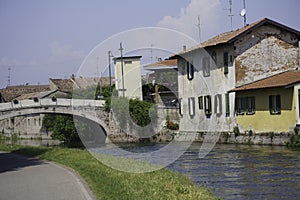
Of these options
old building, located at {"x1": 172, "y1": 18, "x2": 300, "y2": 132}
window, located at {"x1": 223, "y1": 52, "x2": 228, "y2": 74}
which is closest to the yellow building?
old building, located at {"x1": 172, "y1": 18, "x2": 300, "y2": 132}

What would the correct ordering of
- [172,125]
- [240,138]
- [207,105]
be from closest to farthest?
1. [240,138]
2. [207,105]
3. [172,125]

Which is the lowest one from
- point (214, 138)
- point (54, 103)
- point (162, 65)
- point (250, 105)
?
point (214, 138)

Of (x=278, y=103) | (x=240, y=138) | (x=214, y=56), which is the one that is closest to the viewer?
(x=278, y=103)

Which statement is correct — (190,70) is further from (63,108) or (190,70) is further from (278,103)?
(63,108)

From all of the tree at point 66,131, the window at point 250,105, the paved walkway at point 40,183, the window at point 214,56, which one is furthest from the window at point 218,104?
the paved walkway at point 40,183

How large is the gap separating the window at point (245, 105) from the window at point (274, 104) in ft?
5.58

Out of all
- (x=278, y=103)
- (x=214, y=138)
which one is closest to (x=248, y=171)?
(x=278, y=103)

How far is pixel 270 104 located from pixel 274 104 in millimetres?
344

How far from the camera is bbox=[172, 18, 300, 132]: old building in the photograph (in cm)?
3167

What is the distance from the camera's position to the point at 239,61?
31.6 m

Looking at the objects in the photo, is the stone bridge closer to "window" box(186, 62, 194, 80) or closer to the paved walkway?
"window" box(186, 62, 194, 80)

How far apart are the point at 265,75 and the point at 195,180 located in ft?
56.3

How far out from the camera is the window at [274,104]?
27.9 m

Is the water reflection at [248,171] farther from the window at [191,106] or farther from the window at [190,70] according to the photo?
the window at [190,70]
